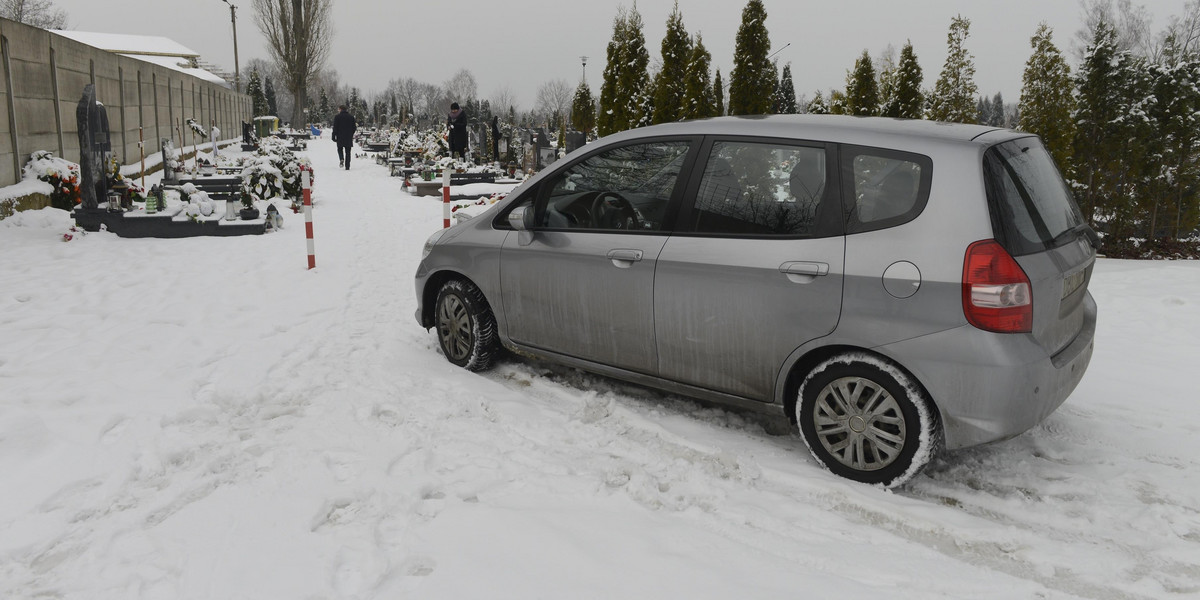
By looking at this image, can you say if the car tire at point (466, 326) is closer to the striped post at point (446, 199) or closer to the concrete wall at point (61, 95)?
the striped post at point (446, 199)

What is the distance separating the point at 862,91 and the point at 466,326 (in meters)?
14.2

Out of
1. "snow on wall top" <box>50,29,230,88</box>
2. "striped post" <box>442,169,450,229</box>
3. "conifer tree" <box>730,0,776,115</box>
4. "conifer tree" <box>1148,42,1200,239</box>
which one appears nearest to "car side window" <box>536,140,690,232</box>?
"striped post" <box>442,169,450,229</box>

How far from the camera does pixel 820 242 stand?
3.51 metres

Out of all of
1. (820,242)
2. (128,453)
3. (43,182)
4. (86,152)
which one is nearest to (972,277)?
(820,242)

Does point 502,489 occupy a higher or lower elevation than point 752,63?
lower

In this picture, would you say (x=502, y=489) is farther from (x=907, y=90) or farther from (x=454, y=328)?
(x=907, y=90)

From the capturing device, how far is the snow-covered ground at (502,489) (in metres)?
2.77

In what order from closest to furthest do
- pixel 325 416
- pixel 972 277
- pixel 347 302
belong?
1. pixel 972 277
2. pixel 325 416
3. pixel 347 302

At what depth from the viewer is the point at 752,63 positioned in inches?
774

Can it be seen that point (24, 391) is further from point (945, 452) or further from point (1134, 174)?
point (1134, 174)

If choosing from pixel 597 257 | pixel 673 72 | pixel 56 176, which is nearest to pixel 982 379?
pixel 597 257

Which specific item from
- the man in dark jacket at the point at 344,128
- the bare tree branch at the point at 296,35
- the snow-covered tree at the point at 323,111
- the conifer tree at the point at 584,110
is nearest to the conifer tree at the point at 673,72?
the man in dark jacket at the point at 344,128

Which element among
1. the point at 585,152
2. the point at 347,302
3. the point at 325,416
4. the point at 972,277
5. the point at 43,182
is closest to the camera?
the point at 972,277

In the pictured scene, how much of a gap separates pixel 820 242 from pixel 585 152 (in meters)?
1.71
